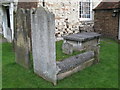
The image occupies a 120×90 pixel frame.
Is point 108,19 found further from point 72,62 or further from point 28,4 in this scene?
point 72,62

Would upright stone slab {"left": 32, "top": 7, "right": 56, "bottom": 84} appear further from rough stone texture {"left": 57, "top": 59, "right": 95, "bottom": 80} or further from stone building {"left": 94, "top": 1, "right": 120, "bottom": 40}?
stone building {"left": 94, "top": 1, "right": 120, "bottom": 40}

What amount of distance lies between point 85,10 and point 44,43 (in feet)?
28.5

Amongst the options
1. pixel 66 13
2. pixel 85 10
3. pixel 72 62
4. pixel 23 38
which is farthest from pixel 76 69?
pixel 85 10

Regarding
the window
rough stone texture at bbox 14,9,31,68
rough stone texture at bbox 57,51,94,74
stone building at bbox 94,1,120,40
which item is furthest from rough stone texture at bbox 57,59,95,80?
the window

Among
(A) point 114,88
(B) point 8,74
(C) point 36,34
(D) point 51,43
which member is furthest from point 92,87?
(B) point 8,74

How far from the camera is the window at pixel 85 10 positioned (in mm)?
12070

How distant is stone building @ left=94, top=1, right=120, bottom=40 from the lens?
10.5 meters

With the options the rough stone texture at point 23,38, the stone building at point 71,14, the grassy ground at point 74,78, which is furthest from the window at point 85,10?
the rough stone texture at point 23,38

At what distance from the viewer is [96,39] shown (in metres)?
8.81

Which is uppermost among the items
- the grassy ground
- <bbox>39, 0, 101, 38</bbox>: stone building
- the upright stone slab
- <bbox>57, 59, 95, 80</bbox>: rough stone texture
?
<bbox>39, 0, 101, 38</bbox>: stone building

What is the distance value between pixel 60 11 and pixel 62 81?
265 inches

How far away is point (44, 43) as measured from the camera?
174 inches

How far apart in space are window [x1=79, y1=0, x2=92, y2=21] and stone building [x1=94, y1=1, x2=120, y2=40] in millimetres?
528

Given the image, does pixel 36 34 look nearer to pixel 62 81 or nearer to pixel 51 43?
pixel 51 43
